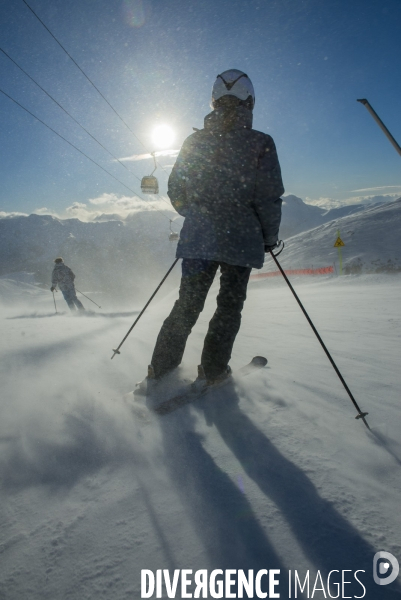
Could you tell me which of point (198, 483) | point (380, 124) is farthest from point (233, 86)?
point (198, 483)

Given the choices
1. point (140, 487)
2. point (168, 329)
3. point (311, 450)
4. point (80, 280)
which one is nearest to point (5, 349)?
point (168, 329)

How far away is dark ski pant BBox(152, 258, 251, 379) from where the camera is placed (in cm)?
216

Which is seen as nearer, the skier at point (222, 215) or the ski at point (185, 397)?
the ski at point (185, 397)

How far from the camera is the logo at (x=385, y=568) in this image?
0.81 metres

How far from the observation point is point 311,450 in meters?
1.35

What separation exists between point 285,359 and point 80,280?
128778 mm

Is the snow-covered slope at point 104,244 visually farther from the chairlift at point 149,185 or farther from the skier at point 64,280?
the skier at point 64,280

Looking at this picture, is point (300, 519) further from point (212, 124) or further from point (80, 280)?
point (80, 280)

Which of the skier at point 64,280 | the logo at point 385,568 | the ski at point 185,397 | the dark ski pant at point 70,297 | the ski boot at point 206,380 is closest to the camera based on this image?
the logo at point 385,568

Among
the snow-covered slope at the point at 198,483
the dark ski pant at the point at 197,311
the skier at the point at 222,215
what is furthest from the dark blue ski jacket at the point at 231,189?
the snow-covered slope at the point at 198,483

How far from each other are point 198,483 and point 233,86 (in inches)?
95.6

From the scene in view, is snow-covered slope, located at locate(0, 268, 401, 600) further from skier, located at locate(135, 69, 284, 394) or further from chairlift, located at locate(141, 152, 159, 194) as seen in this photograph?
chairlift, located at locate(141, 152, 159, 194)

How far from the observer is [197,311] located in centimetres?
223

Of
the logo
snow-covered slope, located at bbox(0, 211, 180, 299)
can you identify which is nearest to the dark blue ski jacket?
the logo
